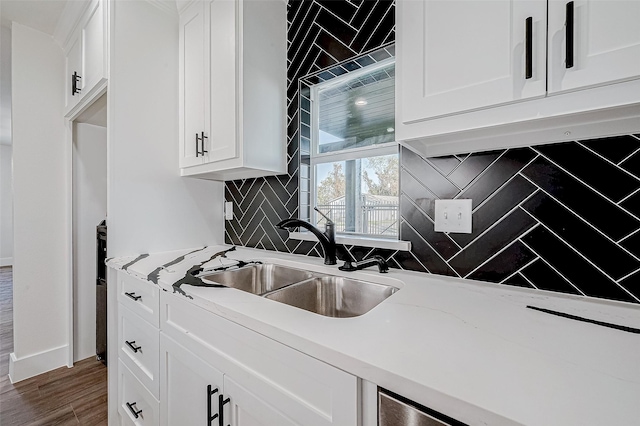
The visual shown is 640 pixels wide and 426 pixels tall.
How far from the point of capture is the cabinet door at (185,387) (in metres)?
0.88

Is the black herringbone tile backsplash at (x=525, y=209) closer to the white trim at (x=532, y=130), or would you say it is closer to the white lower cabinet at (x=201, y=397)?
the white trim at (x=532, y=130)

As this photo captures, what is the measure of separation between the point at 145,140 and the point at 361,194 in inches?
52.7

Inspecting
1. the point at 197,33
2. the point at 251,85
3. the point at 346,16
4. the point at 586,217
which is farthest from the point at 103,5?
the point at 586,217

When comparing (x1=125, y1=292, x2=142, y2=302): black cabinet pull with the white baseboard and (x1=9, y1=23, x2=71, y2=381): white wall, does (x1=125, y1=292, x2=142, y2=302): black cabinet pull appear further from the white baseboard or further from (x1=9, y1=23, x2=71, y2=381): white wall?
the white baseboard

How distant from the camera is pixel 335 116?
165cm

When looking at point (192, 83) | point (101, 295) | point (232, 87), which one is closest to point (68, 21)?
point (192, 83)

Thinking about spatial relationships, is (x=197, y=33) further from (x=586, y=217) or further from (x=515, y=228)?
(x=586, y=217)

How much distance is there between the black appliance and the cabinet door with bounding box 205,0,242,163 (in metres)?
1.36

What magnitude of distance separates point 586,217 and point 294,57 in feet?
5.20

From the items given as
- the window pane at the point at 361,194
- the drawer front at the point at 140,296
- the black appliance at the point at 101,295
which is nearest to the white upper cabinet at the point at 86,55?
the black appliance at the point at 101,295

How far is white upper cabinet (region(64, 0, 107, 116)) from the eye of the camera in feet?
5.18

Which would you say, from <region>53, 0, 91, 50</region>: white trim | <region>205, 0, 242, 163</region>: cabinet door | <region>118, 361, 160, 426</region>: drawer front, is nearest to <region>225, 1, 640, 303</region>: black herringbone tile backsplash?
<region>205, 0, 242, 163</region>: cabinet door

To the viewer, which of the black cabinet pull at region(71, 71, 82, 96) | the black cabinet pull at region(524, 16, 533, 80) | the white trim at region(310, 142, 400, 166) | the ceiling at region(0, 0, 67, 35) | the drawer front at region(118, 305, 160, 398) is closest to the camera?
the black cabinet pull at region(524, 16, 533, 80)

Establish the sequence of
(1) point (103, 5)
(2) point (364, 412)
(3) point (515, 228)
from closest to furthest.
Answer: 1. (2) point (364, 412)
2. (3) point (515, 228)
3. (1) point (103, 5)
